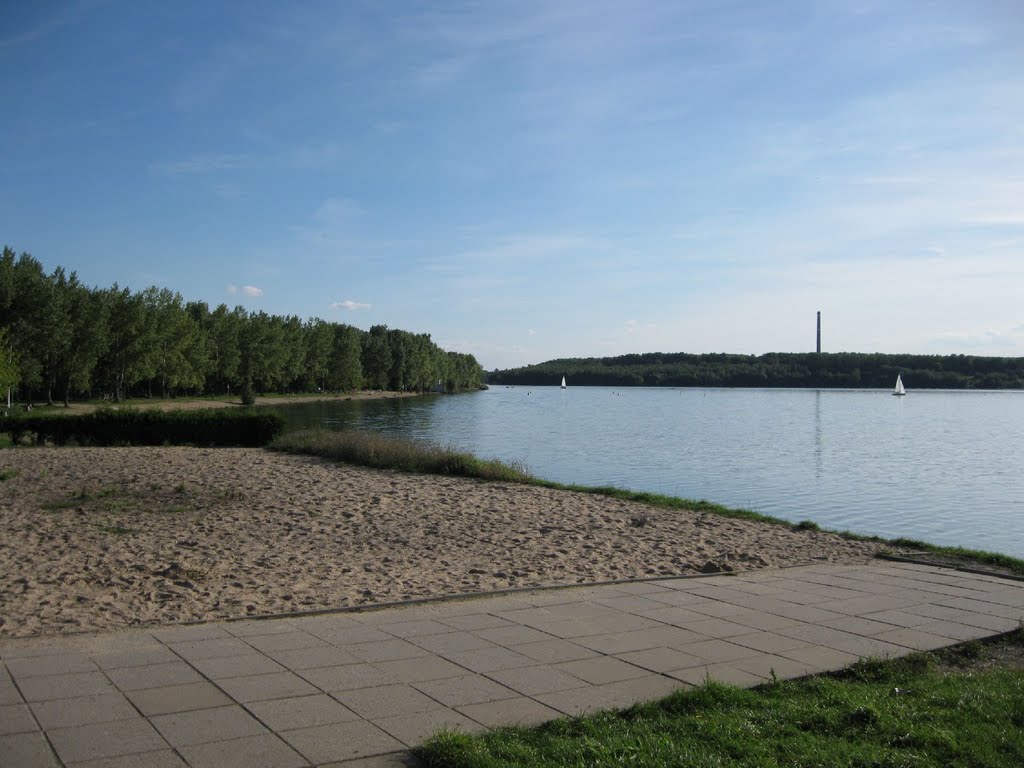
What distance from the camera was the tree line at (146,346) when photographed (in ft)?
173

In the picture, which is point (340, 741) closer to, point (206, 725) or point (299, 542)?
point (206, 725)

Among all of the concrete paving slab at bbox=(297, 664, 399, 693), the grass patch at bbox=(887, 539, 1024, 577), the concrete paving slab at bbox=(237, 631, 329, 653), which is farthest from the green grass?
the grass patch at bbox=(887, 539, 1024, 577)

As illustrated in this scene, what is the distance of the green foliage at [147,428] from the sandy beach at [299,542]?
264 inches

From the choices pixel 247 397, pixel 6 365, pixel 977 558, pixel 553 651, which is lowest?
pixel 977 558

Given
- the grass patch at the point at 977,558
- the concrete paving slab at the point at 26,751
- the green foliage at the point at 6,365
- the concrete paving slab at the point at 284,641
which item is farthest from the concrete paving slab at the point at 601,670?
the green foliage at the point at 6,365

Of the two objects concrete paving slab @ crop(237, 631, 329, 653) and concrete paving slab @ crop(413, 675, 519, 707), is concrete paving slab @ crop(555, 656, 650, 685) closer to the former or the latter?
concrete paving slab @ crop(413, 675, 519, 707)

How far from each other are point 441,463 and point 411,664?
16.3m

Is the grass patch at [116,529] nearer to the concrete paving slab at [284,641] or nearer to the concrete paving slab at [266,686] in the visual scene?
the concrete paving slab at [284,641]

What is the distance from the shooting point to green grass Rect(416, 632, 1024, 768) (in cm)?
405

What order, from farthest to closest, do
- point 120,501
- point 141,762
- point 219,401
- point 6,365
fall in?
1. point 219,401
2. point 6,365
3. point 120,501
4. point 141,762

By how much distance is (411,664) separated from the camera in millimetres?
5621

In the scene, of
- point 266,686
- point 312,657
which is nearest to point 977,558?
point 312,657

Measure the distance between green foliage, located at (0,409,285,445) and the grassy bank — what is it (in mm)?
1074

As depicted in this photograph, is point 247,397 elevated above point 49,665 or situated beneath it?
elevated above
